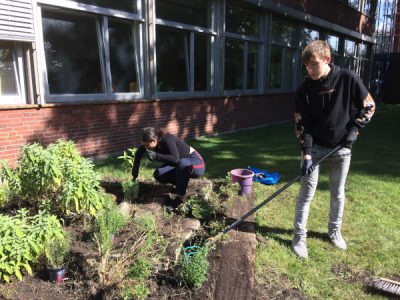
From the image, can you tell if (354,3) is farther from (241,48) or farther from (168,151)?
(168,151)

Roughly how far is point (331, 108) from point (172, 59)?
592cm

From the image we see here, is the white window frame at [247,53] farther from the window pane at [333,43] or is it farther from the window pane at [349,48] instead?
the window pane at [349,48]

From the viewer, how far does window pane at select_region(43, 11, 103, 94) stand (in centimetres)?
615

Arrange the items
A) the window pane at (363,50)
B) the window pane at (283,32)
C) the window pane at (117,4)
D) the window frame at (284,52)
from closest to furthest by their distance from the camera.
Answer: the window pane at (117,4), the window frame at (284,52), the window pane at (283,32), the window pane at (363,50)

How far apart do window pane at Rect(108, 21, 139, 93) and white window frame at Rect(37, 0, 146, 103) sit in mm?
100

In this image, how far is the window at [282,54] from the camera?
12188 millimetres

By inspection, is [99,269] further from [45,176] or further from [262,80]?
[262,80]

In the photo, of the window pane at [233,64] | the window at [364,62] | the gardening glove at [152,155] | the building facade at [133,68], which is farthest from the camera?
the window at [364,62]

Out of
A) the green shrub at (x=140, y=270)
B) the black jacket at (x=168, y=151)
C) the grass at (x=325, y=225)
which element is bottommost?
the grass at (x=325, y=225)

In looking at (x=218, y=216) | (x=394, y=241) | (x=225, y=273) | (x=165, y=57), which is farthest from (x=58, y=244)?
(x=165, y=57)

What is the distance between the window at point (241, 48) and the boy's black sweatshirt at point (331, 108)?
276 inches

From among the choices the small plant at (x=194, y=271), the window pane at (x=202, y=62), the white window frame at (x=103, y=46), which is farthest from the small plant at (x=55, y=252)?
the window pane at (x=202, y=62)

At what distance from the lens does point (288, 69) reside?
1345 cm

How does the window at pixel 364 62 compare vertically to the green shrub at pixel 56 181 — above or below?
above
